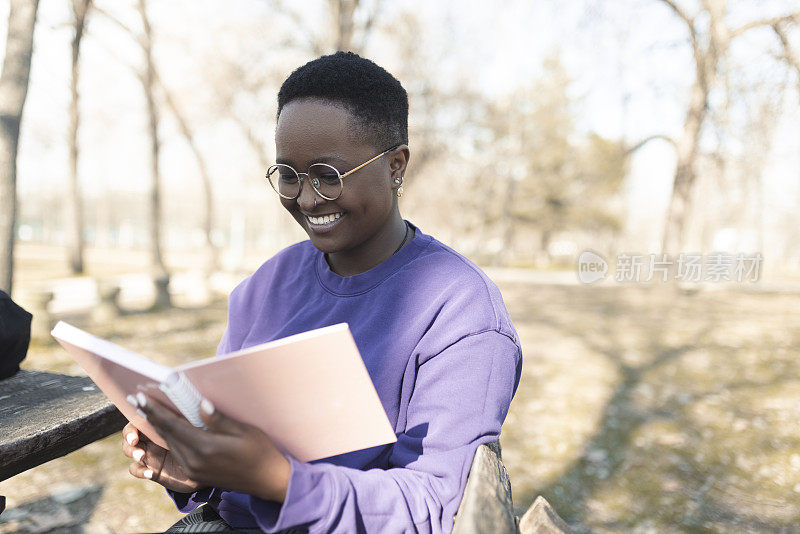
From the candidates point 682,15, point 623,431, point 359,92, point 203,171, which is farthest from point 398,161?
point 203,171

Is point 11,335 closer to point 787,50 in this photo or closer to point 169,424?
point 169,424

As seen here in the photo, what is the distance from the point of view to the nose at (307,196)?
136cm

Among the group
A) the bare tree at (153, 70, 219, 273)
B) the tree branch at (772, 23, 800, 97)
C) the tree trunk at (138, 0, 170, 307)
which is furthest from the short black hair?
the bare tree at (153, 70, 219, 273)

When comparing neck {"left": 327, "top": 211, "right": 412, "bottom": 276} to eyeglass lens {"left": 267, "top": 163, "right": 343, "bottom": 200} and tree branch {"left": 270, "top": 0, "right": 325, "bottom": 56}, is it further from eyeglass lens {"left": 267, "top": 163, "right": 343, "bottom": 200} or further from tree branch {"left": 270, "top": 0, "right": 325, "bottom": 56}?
tree branch {"left": 270, "top": 0, "right": 325, "bottom": 56}

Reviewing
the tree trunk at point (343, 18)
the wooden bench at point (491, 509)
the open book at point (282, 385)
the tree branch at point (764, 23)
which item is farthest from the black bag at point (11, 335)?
the tree branch at point (764, 23)

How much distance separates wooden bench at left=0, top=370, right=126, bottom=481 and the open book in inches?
14.2

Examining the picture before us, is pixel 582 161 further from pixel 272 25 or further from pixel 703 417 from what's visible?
pixel 703 417

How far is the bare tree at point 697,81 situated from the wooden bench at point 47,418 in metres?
9.85

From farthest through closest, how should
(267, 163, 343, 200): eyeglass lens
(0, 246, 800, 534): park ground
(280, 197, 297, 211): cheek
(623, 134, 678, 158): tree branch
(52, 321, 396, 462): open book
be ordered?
(623, 134, 678, 158): tree branch
(0, 246, 800, 534): park ground
(280, 197, 297, 211): cheek
(267, 163, 343, 200): eyeglass lens
(52, 321, 396, 462): open book

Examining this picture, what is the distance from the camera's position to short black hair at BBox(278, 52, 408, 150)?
4.44 feet

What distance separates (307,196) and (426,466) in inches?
27.0

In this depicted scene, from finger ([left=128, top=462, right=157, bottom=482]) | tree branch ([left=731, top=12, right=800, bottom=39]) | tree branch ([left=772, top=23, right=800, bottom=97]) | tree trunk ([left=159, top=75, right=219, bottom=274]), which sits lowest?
tree trunk ([left=159, top=75, right=219, bottom=274])

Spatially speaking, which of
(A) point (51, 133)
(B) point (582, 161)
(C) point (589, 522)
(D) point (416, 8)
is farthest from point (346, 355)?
(B) point (582, 161)

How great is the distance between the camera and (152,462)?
1.32 m
